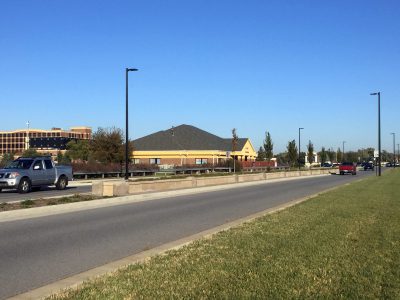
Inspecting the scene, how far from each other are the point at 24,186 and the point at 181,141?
5757cm

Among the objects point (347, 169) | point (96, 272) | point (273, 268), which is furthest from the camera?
point (347, 169)

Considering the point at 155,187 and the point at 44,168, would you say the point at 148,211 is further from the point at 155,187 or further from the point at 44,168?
the point at 44,168

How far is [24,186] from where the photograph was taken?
84.5ft

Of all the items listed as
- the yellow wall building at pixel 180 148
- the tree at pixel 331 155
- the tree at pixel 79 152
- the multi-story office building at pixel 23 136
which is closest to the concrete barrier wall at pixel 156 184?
the yellow wall building at pixel 180 148

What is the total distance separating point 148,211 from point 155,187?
28.8 feet

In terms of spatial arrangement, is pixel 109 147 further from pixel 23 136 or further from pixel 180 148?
pixel 23 136

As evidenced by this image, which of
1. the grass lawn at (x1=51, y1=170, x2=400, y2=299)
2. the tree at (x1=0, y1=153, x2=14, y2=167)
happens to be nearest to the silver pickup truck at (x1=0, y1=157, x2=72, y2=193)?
the tree at (x1=0, y1=153, x2=14, y2=167)

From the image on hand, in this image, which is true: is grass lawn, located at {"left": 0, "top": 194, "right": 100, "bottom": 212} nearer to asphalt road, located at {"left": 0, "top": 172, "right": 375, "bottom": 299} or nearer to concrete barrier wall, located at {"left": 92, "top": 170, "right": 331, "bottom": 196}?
asphalt road, located at {"left": 0, "top": 172, "right": 375, "bottom": 299}

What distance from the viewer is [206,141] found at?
84.4m

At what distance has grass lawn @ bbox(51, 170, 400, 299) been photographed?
6.01m

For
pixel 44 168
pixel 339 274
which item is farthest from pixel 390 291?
pixel 44 168

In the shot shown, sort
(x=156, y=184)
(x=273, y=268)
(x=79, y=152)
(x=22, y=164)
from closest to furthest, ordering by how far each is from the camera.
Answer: (x=273, y=268) < (x=22, y=164) < (x=156, y=184) < (x=79, y=152)

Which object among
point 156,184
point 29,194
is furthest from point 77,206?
point 156,184

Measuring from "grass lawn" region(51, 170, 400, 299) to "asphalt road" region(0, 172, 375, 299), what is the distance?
4.39 feet
